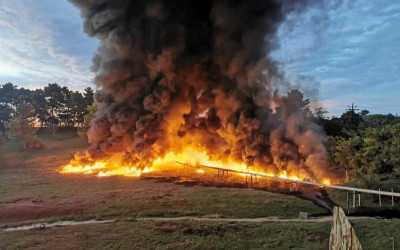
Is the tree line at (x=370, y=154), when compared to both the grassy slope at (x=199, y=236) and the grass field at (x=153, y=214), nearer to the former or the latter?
the grass field at (x=153, y=214)

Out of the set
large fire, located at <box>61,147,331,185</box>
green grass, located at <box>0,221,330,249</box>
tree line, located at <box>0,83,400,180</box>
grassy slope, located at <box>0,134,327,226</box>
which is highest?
tree line, located at <box>0,83,400,180</box>

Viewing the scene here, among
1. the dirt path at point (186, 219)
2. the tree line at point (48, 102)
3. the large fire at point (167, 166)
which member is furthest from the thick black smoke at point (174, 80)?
the tree line at point (48, 102)

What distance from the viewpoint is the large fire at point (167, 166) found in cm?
5433

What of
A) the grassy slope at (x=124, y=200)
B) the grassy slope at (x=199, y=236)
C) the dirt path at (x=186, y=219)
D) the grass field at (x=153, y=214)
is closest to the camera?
the grassy slope at (x=199, y=236)

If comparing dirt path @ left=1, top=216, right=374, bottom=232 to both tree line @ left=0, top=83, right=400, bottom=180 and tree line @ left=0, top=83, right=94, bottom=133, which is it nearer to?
tree line @ left=0, top=83, right=400, bottom=180

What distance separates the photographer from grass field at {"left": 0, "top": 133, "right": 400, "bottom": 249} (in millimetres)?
21906

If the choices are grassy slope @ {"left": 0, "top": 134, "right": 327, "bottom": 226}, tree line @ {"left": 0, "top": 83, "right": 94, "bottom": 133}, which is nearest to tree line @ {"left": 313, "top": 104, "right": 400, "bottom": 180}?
grassy slope @ {"left": 0, "top": 134, "right": 327, "bottom": 226}

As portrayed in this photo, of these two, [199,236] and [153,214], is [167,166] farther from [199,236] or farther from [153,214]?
[199,236]

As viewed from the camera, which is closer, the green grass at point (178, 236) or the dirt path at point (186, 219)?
the green grass at point (178, 236)

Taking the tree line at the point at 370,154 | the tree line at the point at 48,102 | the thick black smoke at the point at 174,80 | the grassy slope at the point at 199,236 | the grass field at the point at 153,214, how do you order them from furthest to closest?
the tree line at the point at 48,102, the thick black smoke at the point at 174,80, the tree line at the point at 370,154, the grass field at the point at 153,214, the grassy slope at the point at 199,236

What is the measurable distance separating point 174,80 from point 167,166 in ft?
47.0

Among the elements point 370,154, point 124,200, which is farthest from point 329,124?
point 124,200

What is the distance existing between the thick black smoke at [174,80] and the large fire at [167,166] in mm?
1280

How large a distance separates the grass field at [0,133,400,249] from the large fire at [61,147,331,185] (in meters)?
4.81
